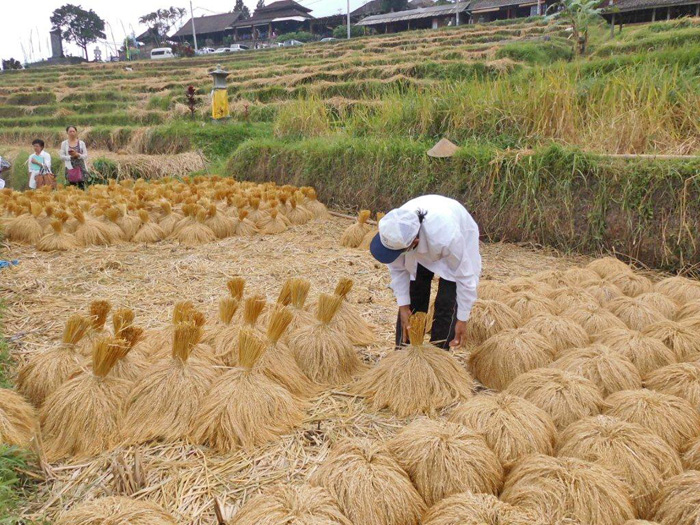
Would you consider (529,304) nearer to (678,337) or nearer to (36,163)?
(678,337)

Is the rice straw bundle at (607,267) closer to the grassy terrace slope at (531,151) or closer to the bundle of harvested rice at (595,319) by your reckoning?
the grassy terrace slope at (531,151)

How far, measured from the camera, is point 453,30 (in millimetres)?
30125

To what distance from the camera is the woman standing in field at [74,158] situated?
8.48m

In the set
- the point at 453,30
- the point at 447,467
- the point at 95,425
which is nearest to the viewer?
the point at 447,467

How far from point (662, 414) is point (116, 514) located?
2.02 meters

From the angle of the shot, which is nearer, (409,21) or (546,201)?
(546,201)

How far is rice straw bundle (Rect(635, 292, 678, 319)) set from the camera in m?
3.48

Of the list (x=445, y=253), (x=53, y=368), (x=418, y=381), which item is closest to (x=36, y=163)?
(x=53, y=368)

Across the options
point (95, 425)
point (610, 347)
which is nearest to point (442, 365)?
point (610, 347)

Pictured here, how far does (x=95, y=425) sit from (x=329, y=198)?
6.28 m

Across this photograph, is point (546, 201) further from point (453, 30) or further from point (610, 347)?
point (453, 30)

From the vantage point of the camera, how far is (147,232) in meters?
6.16

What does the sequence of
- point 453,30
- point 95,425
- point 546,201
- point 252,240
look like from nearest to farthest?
point 95,425
point 546,201
point 252,240
point 453,30

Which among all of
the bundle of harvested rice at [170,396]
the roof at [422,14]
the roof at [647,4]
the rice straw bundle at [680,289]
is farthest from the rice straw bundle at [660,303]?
the roof at [422,14]
